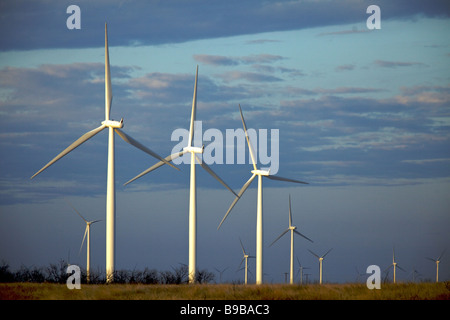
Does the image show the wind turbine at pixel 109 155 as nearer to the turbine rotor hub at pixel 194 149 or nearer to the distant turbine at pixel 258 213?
the turbine rotor hub at pixel 194 149

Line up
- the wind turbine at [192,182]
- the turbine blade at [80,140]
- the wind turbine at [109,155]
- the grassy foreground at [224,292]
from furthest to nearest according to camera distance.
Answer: the wind turbine at [192,182] → the turbine blade at [80,140] → the wind turbine at [109,155] → the grassy foreground at [224,292]

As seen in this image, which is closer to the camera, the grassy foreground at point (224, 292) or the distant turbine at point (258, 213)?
the grassy foreground at point (224, 292)

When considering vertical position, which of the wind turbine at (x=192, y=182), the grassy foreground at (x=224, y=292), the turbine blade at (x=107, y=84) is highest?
the turbine blade at (x=107, y=84)

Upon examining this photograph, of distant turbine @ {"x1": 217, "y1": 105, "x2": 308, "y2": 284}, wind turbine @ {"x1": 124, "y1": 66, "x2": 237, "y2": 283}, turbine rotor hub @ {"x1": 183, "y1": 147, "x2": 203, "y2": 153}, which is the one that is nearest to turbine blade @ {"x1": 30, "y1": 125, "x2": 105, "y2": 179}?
wind turbine @ {"x1": 124, "y1": 66, "x2": 237, "y2": 283}

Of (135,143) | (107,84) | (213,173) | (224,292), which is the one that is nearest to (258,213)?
(213,173)

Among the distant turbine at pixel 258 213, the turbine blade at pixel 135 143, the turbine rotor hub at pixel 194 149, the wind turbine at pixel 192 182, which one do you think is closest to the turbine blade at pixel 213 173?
the wind turbine at pixel 192 182

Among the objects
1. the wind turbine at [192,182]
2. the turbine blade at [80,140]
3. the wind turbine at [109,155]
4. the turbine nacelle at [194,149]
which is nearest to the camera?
the wind turbine at [109,155]

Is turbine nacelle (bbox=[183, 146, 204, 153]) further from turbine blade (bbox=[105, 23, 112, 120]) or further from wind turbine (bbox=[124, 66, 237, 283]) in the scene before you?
turbine blade (bbox=[105, 23, 112, 120])

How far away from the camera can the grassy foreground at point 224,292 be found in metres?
37.3

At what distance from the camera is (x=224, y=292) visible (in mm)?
39000

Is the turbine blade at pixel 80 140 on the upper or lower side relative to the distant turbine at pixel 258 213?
upper
